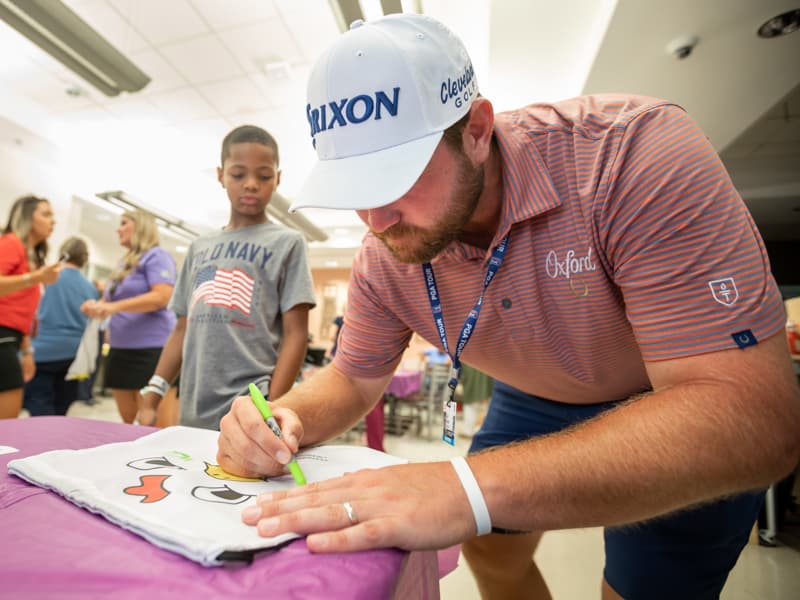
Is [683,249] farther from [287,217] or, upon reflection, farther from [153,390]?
[287,217]

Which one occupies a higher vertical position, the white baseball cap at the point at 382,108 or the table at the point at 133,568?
the white baseball cap at the point at 382,108

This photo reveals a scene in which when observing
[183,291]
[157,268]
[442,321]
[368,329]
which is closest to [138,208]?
[157,268]

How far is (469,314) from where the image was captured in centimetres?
91

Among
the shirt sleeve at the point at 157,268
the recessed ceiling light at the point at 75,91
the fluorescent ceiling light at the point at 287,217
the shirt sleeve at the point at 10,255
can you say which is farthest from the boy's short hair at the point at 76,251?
the recessed ceiling light at the point at 75,91

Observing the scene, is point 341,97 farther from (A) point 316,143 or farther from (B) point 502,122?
(B) point 502,122

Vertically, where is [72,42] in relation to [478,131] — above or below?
above

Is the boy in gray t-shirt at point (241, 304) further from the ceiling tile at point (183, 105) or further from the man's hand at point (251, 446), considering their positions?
the ceiling tile at point (183, 105)

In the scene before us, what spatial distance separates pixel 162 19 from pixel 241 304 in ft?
10.7

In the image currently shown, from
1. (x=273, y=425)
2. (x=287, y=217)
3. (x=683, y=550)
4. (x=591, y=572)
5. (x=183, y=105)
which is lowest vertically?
(x=591, y=572)

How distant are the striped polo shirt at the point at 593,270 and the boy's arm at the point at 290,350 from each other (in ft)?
1.07

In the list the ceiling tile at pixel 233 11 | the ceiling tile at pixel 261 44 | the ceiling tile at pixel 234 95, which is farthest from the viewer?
the ceiling tile at pixel 234 95

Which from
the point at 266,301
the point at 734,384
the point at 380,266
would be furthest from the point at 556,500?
the point at 266,301

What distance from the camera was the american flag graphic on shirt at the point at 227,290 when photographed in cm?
133

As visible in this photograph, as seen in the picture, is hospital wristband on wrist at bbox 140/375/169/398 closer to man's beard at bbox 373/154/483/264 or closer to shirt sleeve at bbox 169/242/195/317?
shirt sleeve at bbox 169/242/195/317
